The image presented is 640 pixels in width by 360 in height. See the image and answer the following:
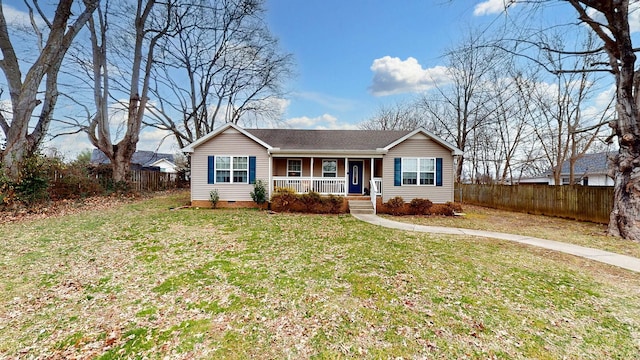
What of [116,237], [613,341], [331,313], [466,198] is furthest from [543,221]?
[116,237]

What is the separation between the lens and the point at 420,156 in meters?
13.2

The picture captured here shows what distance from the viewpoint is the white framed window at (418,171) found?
43.3 ft

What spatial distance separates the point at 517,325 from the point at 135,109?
2059cm

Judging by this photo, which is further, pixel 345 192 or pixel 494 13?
pixel 345 192

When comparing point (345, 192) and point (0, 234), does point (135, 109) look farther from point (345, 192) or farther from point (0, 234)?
point (345, 192)

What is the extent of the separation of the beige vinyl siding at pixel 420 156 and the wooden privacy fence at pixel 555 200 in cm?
443

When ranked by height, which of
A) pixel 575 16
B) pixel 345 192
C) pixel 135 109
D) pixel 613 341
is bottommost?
pixel 613 341

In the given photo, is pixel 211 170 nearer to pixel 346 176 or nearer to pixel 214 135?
pixel 214 135

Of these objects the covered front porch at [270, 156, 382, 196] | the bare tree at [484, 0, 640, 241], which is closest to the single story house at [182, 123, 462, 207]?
the covered front porch at [270, 156, 382, 196]

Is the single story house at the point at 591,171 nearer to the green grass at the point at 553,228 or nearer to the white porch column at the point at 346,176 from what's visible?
the green grass at the point at 553,228

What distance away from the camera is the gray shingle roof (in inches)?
560

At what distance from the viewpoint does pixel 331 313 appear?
3.69m

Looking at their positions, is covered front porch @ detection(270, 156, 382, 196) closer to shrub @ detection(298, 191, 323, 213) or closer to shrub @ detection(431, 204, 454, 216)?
shrub @ detection(298, 191, 323, 213)

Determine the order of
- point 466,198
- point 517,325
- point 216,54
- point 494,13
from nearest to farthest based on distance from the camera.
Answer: point 517,325, point 494,13, point 466,198, point 216,54
